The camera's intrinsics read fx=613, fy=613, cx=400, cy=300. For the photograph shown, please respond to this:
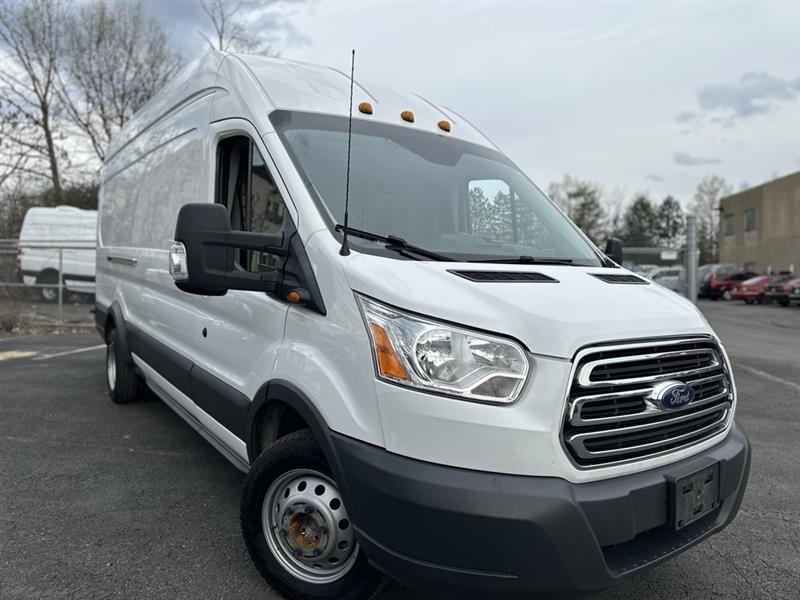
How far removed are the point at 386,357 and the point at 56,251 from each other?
53.4 ft

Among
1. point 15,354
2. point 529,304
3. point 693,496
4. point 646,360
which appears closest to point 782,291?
point 15,354

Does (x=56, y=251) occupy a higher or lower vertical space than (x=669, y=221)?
lower

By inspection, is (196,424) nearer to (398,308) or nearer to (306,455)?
(306,455)

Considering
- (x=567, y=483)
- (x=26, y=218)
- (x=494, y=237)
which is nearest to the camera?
(x=567, y=483)

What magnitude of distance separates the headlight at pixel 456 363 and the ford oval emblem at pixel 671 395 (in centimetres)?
55

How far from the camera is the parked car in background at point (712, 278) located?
3372cm

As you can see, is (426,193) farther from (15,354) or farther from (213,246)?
(15,354)

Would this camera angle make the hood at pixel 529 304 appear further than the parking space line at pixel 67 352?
No

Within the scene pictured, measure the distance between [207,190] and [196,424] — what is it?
1.48 m

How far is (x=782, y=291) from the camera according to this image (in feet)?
85.4

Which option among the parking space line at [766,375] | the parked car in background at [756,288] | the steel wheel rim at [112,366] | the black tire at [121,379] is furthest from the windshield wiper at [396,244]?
the parked car in background at [756,288]

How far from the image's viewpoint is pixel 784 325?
1809cm

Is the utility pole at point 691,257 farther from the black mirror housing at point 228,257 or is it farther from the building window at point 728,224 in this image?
the building window at point 728,224

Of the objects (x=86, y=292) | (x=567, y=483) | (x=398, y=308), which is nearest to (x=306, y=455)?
(x=398, y=308)
